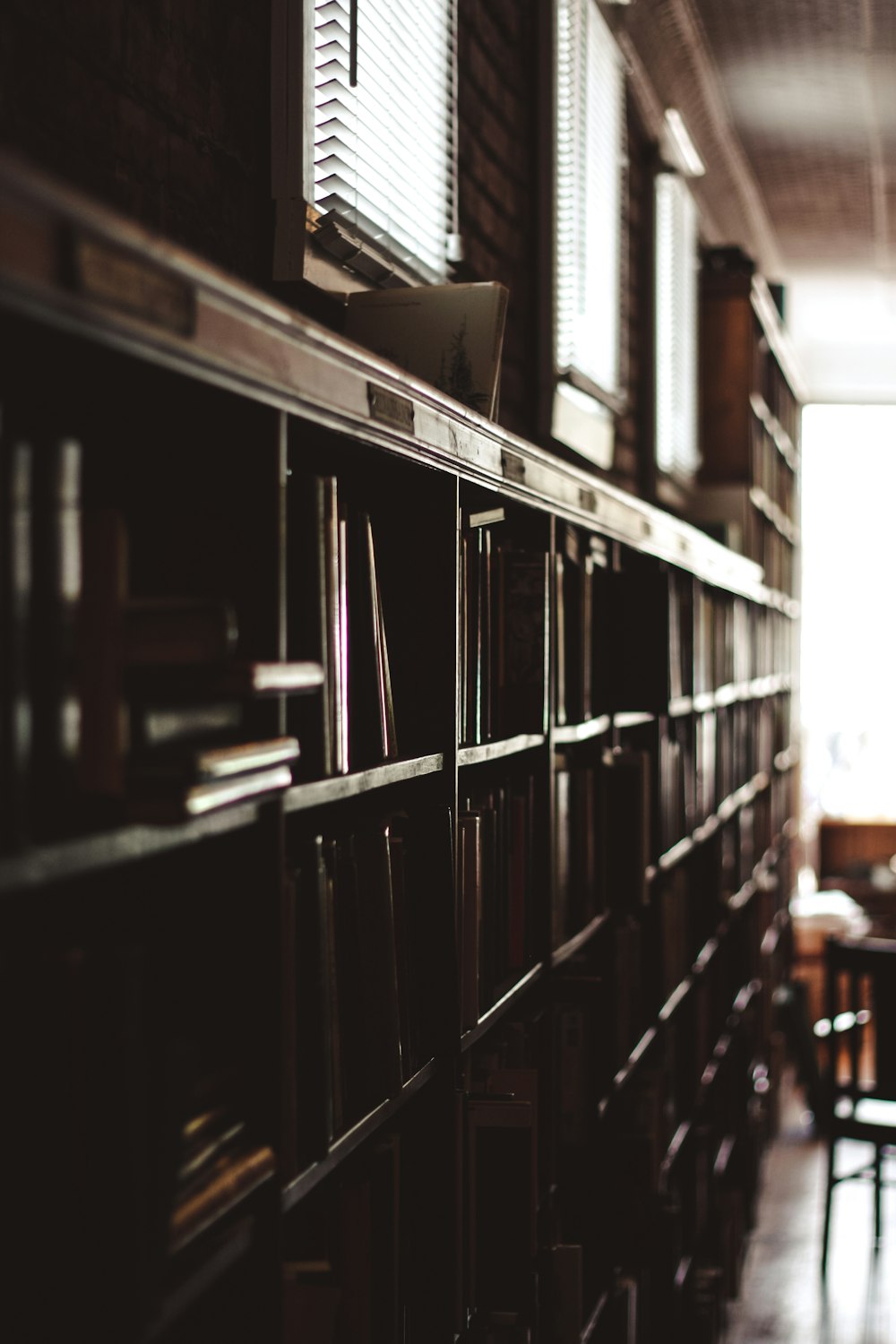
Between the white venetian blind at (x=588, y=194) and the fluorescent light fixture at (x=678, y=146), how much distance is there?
0.30 meters

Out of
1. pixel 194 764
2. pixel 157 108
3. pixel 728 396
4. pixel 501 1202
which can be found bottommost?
pixel 501 1202

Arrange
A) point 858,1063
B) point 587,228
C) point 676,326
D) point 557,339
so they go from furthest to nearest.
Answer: point 676,326 → point 858,1063 → point 587,228 → point 557,339

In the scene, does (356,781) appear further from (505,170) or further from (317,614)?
(505,170)

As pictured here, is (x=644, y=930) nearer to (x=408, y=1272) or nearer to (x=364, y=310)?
(x=408, y=1272)

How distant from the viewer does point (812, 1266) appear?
420cm

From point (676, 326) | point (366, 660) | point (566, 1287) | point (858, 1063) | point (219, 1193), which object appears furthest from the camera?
point (676, 326)

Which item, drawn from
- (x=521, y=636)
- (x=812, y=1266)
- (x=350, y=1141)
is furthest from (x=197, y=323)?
(x=812, y=1266)

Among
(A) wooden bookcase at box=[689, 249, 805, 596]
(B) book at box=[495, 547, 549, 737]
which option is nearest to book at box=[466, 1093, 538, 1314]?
(B) book at box=[495, 547, 549, 737]

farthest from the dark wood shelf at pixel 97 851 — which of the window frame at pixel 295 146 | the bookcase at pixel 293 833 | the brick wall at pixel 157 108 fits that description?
the window frame at pixel 295 146

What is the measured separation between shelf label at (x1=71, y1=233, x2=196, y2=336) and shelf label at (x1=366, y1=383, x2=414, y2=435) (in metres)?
0.35

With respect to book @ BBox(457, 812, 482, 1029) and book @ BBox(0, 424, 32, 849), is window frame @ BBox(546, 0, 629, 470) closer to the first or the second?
book @ BBox(457, 812, 482, 1029)

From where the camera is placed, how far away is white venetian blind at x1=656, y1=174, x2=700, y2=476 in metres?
4.32

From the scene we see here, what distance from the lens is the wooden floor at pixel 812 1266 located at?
3736 mm

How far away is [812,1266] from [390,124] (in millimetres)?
3626
